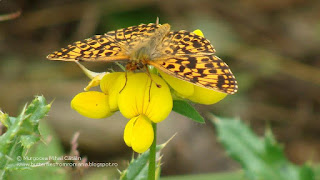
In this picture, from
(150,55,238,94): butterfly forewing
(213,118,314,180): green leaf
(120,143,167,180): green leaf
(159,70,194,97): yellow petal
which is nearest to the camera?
(150,55,238,94): butterfly forewing

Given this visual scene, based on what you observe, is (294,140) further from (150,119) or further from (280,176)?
(150,119)

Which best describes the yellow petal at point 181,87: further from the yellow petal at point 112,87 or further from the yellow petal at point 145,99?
the yellow petal at point 112,87

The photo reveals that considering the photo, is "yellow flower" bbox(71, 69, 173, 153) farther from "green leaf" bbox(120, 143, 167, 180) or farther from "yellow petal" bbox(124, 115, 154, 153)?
"green leaf" bbox(120, 143, 167, 180)

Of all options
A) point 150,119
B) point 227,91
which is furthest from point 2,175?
point 227,91

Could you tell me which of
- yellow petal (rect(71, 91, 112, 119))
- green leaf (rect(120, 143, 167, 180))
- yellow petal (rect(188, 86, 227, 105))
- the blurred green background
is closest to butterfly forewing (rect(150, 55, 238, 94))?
yellow petal (rect(188, 86, 227, 105))

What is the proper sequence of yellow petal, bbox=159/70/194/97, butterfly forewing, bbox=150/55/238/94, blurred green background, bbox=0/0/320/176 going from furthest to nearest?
blurred green background, bbox=0/0/320/176 < yellow petal, bbox=159/70/194/97 < butterfly forewing, bbox=150/55/238/94

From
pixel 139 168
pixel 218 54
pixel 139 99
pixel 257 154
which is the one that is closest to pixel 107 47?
pixel 139 99

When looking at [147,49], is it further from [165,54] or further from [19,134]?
[19,134]
